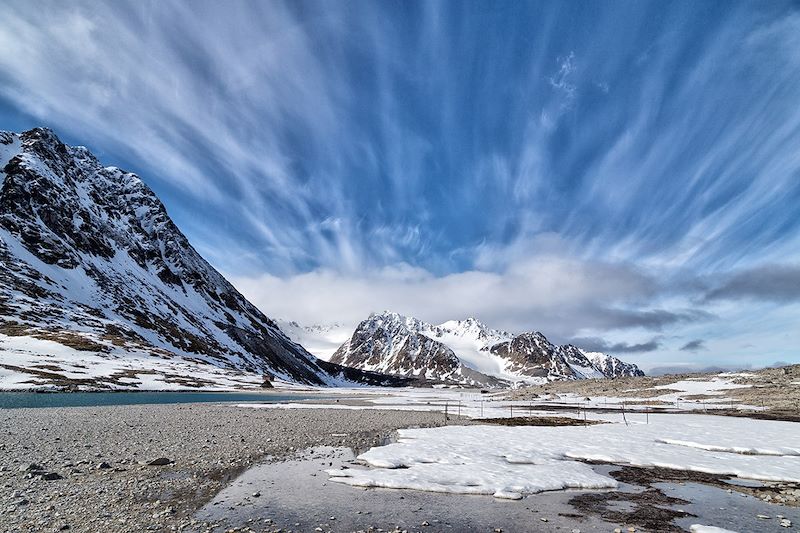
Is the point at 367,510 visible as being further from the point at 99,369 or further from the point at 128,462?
the point at 99,369

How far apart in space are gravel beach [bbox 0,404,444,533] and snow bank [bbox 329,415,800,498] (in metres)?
5.64

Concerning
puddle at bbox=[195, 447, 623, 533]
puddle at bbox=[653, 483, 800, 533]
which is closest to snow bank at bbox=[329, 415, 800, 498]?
puddle at bbox=[195, 447, 623, 533]

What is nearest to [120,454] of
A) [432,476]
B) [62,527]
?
[62,527]

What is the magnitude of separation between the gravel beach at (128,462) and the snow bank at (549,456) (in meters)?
5.64

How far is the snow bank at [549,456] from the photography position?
697 inches

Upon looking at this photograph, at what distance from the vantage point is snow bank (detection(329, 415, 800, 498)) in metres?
17.7

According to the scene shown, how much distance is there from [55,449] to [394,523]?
21.1 m

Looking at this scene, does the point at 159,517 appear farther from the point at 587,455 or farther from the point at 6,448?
the point at 587,455

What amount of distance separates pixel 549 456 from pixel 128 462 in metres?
22.1

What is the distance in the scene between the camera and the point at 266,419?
137 ft

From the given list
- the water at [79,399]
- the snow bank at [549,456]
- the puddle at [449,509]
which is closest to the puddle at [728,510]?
the puddle at [449,509]

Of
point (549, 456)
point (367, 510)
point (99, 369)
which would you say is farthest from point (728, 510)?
point (99, 369)

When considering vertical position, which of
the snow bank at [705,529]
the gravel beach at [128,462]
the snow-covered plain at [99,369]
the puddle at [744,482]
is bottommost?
the gravel beach at [128,462]

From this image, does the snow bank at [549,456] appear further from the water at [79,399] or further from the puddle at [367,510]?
the water at [79,399]
